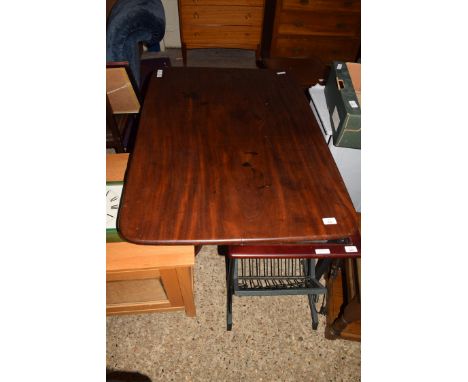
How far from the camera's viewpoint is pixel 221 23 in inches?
114

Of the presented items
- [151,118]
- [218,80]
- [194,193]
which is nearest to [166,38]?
[218,80]

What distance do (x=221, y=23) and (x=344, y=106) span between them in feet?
6.98

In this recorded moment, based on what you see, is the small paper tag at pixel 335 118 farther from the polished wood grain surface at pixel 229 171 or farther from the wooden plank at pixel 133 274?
the wooden plank at pixel 133 274

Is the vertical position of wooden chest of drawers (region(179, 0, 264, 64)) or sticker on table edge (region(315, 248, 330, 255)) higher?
wooden chest of drawers (region(179, 0, 264, 64))

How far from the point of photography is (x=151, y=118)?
4.44 ft

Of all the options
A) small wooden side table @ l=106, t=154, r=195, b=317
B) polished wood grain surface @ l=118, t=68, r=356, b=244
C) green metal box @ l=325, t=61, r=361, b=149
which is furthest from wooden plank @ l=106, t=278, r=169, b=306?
green metal box @ l=325, t=61, r=361, b=149

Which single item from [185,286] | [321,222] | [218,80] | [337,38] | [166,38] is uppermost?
[166,38]

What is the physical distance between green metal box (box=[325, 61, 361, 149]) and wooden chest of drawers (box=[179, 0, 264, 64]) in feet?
5.54

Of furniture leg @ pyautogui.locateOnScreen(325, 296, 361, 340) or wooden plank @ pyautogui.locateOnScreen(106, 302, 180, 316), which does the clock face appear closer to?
wooden plank @ pyautogui.locateOnScreen(106, 302, 180, 316)

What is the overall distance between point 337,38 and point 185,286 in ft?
9.74

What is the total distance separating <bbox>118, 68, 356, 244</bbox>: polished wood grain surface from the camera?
0.95 m
